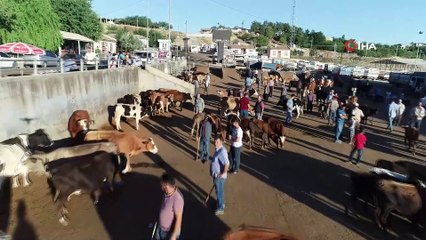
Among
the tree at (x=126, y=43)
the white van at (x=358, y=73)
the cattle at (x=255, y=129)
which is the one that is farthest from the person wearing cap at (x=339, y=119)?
the tree at (x=126, y=43)

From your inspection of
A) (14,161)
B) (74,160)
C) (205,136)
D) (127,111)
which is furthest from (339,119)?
(14,161)

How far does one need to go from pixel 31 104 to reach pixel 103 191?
5.35 metres

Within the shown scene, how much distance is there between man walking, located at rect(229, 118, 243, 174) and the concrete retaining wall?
7037 mm

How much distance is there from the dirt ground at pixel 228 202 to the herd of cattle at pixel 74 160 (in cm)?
37

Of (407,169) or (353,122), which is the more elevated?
(353,122)

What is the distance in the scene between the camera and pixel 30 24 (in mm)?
28094

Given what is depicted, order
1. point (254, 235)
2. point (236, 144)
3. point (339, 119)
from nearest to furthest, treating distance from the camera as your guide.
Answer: point (254, 235) → point (236, 144) → point (339, 119)

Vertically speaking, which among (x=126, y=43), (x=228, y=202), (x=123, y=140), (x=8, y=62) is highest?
(x=126, y=43)

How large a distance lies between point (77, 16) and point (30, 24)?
2238cm

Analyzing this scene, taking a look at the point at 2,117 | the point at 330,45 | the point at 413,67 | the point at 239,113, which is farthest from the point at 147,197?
the point at 330,45

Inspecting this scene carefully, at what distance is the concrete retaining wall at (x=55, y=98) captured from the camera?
1190cm

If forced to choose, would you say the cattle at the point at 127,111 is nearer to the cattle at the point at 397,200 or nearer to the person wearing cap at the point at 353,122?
the person wearing cap at the point at 353,122

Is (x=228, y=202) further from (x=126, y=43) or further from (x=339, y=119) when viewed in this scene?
(x=126, y=43)

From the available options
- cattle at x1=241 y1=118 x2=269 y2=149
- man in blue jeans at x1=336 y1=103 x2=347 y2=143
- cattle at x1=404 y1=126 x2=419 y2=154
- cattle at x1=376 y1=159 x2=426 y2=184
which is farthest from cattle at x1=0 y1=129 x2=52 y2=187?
cattle at x1=404 y1=126 x2=419 y2=154
